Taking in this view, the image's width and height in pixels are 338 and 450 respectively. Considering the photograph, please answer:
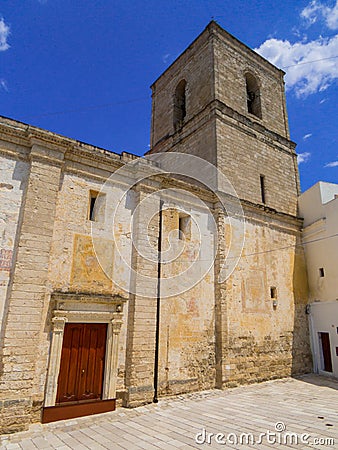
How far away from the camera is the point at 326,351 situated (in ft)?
38.7

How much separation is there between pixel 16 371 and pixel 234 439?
4.14 meters

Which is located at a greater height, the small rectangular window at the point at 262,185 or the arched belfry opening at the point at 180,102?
the arched belfry opening at the point at 180,102

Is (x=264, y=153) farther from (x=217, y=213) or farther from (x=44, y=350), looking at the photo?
(x=44, y=350)

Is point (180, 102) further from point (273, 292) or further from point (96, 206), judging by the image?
point (273, 292)

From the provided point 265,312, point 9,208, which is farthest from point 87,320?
point 265,312

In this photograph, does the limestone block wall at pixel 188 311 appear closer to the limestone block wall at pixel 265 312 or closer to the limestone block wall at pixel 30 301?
the limestone block wall at pixel 265 312

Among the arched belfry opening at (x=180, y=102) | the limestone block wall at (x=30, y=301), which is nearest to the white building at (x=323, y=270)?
the arched belfry opening at (x=180, y=102)

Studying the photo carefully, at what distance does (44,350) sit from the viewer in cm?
650

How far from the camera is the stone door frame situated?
647 cm

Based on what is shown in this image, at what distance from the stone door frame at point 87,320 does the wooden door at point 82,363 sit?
0.14 m

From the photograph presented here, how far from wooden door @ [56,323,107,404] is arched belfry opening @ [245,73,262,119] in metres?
12.3

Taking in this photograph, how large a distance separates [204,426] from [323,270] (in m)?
8.65

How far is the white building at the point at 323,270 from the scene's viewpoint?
1163 centimetres

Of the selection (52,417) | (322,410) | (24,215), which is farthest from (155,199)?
(322,410)
